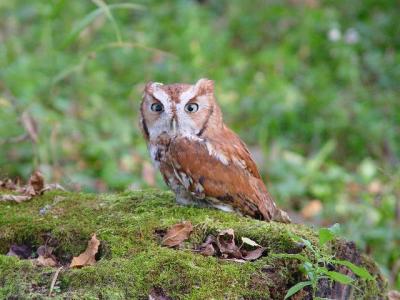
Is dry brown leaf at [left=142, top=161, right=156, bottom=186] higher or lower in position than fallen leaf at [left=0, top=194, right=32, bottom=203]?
lower

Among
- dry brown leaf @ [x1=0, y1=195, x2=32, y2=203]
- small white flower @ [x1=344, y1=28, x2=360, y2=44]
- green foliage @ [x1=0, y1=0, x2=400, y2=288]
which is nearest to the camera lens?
dry brown leaf @ [x1=0, y1=195, x2=32, y2=203]

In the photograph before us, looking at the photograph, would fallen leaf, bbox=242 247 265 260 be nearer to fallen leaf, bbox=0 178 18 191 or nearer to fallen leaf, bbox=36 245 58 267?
fallen leaf, bbox=36 245 58 267

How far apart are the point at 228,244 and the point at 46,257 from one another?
816mm

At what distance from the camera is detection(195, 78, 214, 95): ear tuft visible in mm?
4262

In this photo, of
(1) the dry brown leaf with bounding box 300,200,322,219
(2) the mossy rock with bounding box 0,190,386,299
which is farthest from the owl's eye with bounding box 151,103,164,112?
(1) the dry brown leaf with bounding box 300,200,322,219

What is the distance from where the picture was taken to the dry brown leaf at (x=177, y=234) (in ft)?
11.6

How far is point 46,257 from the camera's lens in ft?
11.5

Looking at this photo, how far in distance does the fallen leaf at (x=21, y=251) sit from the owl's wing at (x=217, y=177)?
913 millimetres

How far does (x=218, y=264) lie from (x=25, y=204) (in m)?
1.24

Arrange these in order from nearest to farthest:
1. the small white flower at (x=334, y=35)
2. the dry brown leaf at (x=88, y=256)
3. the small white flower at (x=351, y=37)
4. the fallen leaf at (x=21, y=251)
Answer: the dry brown leaf at (x=88, y=256), the fallen leaf at (x=21, y=251), the small white flower at (x=334, y=35), the small white flower at (x=351, y=37)

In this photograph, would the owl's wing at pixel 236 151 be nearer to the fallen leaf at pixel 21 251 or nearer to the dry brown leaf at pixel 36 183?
the dry brown leaf at pixel 36 183

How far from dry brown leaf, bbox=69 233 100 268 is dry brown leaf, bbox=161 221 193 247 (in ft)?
0.99

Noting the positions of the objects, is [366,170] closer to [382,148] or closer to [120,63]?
[382,148]

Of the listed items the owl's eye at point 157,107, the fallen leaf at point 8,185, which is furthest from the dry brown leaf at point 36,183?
the owl's eye at point 157,107
